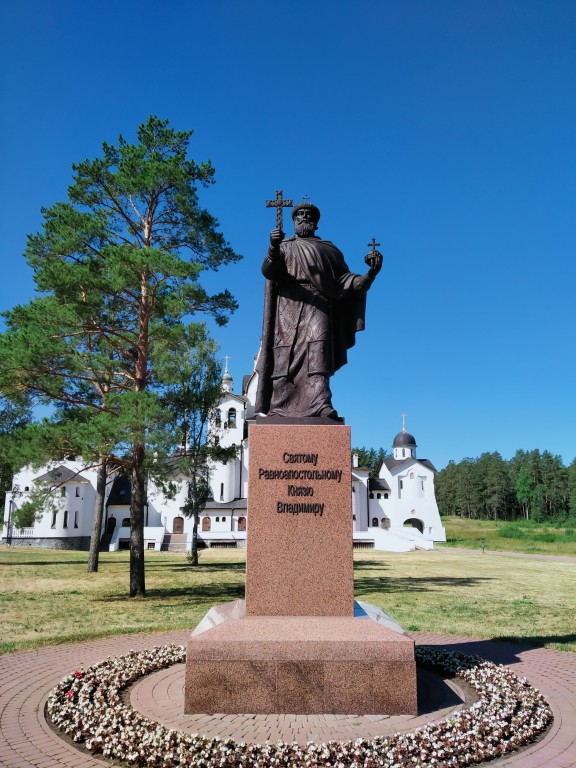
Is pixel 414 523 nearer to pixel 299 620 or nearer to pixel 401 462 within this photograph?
pixel 401 462

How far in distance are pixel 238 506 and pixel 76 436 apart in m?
33.6

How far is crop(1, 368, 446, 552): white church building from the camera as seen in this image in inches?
1586

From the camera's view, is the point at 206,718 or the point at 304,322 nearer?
the point at 206,718

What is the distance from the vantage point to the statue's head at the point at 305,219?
679cm

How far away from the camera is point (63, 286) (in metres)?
13.7

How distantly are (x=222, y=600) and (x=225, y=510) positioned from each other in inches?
1261

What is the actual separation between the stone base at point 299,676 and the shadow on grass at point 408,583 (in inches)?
456

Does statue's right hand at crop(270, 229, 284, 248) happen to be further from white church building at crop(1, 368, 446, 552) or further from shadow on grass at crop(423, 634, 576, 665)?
white church building at crop(1, 368, 446, 552)

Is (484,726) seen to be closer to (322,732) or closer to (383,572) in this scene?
(322,732)

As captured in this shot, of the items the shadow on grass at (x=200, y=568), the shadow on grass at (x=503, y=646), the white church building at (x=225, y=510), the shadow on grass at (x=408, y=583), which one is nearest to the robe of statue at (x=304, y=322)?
the shadow on grass at (x=503, y=646)

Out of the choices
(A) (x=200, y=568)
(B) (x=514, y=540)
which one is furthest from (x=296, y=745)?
Result: (B) (x=514, y=540)

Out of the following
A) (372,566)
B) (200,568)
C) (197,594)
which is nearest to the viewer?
(197,594)

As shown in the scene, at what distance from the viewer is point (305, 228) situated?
22.2 ft

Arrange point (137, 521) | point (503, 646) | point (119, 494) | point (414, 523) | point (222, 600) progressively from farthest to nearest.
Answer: point (414, 523) → point (119, 494) → point (137, 521) → point (222, 600) → point (503, 646)
